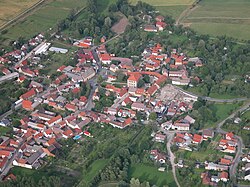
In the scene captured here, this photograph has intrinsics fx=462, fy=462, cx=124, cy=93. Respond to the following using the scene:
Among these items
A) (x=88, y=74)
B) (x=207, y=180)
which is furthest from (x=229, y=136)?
(x=88, y=74)

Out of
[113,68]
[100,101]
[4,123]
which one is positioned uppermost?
[113,68]

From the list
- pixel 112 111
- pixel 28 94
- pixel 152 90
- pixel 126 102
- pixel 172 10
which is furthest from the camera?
pixel 172 10

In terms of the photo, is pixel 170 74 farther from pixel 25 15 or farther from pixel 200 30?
pixel 25 15

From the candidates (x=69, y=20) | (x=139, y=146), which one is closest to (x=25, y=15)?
(x=69, y=20)

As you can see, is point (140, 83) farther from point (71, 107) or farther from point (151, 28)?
point (151, 28)

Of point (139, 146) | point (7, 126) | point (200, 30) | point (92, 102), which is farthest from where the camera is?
point (200, 30)

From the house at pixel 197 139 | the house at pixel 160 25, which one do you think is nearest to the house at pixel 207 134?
the house at pixel 197 139
